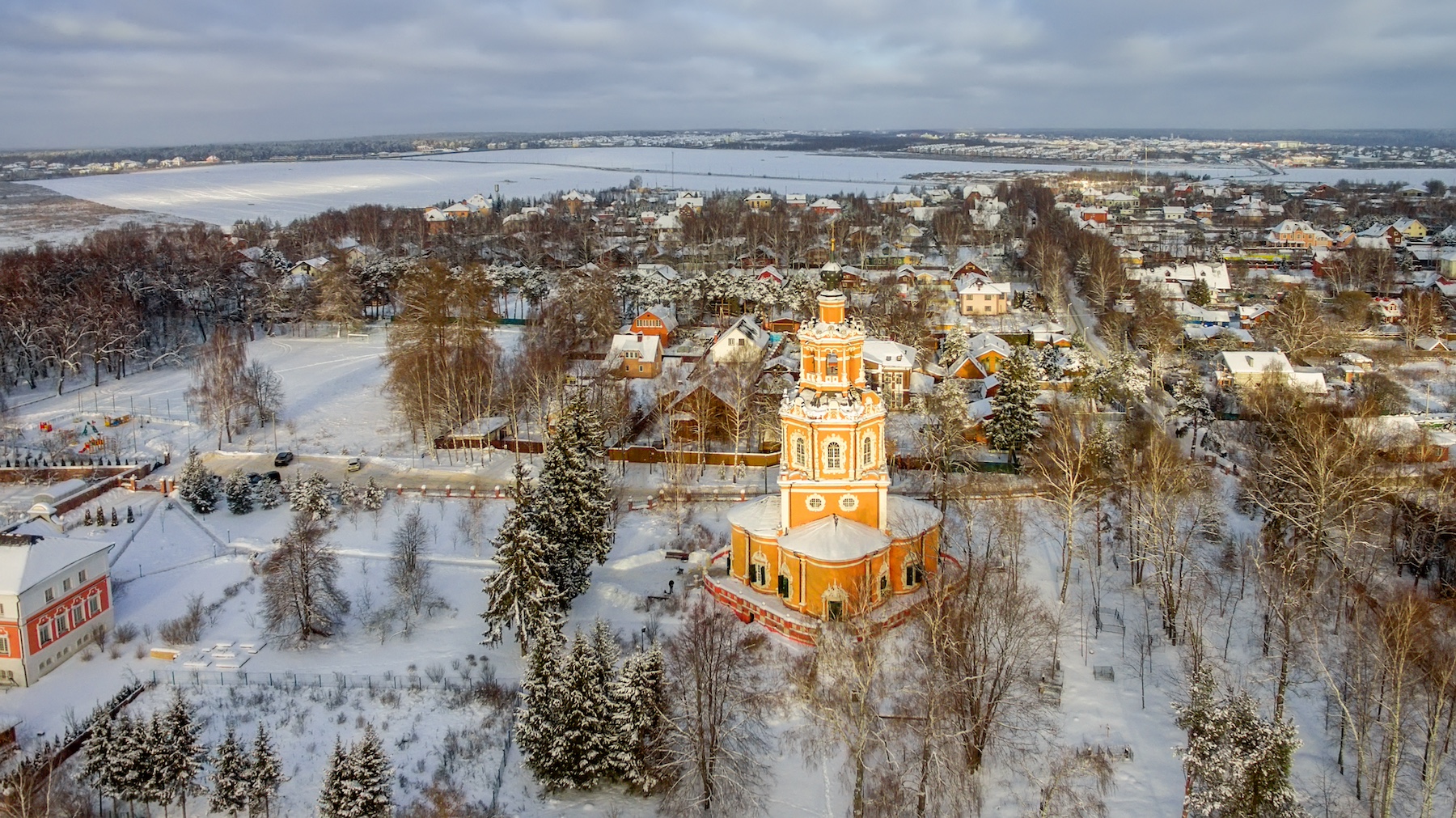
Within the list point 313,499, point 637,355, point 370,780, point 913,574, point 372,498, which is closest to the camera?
point 370,780

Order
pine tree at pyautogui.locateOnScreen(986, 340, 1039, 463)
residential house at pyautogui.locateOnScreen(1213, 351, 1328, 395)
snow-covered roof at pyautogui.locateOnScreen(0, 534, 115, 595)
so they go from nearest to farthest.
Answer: snow-covered roof at pyautogui.locateOnScreen(0, 534, 115, 595) < pine tree at pyautogui.locateOnScreen(986, 340, 1039, 463) < residential house at pyautogui.locateOnScreen(1213, 351, 1328, 395)

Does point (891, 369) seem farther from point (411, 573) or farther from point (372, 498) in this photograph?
point (411, 573)

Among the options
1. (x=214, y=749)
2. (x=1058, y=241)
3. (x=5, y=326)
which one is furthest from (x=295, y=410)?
(x=1058, y=241)

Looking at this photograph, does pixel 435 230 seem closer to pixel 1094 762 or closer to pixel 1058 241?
pixel 1058 241

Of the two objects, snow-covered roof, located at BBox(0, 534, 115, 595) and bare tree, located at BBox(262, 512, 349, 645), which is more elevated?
snow-covered roof, located at BBox(0, 534, 115, 595)

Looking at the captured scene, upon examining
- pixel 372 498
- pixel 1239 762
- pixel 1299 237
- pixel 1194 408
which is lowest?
pixel 372 498

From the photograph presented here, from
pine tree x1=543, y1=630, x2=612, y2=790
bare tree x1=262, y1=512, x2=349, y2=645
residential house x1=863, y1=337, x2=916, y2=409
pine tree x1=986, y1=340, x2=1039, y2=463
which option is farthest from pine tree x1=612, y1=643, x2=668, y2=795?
residential house x1=863, y1=337, x2=916, y2=409

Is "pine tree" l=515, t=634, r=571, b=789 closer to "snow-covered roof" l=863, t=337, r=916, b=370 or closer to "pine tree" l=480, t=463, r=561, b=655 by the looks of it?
"pine tree" l=480, t=463, r=561, b=655

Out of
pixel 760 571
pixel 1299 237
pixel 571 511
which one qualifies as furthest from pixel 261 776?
pixel 1299 237

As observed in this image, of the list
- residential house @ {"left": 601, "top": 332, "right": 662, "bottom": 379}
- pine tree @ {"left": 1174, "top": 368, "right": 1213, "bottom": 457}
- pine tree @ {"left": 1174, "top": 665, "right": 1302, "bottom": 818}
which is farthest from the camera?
residential house @ {"left": 601, "top": 332, "right": 662, "bottom": 379}
